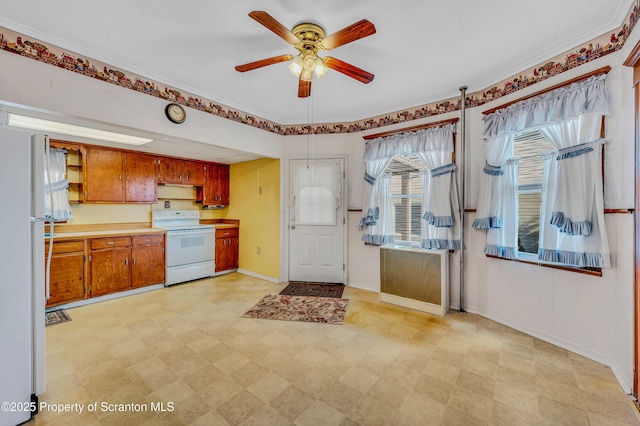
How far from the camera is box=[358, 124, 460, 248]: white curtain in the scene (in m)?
3.28

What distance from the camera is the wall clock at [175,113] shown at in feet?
9.95

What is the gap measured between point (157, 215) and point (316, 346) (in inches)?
148

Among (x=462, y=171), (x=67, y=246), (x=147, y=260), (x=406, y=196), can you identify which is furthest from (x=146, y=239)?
(x=462, y=171)

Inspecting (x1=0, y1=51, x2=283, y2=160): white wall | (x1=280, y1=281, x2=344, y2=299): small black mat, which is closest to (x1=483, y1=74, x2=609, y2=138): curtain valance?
(x1=280, y1=281, x2=344, y2=299): small black mat

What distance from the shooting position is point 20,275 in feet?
5.35

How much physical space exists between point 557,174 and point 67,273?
5.59 meters

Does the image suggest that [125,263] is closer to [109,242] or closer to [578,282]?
[109,242]

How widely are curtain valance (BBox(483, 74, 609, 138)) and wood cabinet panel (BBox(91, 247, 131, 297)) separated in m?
5.07

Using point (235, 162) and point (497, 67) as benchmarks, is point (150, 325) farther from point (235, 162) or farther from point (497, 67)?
point (497, 67)

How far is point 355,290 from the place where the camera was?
4109 millimetres

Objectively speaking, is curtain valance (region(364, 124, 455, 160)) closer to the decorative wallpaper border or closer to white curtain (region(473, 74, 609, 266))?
the decorative wallpaper border

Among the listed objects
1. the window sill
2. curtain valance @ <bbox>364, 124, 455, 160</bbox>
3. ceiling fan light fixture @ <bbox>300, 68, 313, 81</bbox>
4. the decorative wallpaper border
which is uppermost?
the decorative wallpaper border

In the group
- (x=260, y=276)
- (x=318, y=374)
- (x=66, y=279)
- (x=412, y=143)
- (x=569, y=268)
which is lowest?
(x=318, y=374)

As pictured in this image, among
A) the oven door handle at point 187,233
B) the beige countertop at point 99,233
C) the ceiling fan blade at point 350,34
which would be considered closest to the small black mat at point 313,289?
the oven door handle at point 187,233
